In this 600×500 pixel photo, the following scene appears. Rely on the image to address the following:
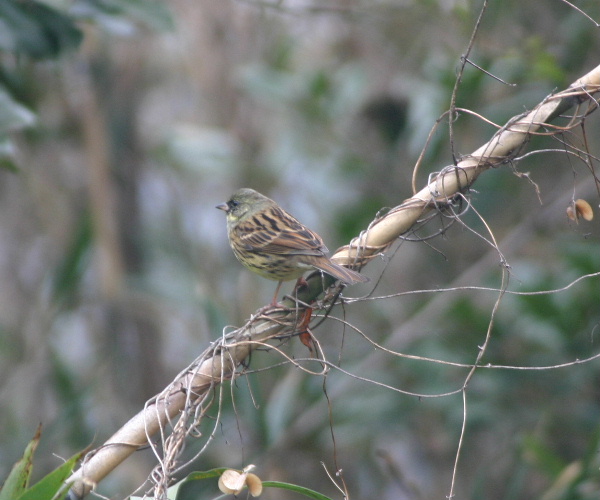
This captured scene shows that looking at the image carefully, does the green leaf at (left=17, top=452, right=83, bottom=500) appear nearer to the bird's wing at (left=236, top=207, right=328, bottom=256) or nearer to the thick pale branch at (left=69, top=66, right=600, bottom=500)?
the thick pale branch at (left=69, top=66, right=600, bottom=500)

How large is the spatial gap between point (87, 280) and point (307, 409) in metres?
3.08

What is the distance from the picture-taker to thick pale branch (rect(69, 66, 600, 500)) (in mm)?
2389

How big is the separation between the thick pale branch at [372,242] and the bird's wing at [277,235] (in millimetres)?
1527

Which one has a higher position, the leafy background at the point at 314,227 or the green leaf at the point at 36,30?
the green leaf at the point at 36,30

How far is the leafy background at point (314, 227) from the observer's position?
17.6 feet

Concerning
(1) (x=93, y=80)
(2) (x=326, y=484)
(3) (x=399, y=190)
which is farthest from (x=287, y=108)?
(2) (x=326, y=484)

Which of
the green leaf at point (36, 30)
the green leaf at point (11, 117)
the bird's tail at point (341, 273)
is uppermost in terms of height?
the green leaf at point (36, 30)

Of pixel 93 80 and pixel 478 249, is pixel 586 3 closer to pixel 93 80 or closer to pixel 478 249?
pixel 478 249

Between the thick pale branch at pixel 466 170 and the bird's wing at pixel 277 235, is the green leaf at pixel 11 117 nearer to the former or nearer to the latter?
the bird's wing at pixel 277 235

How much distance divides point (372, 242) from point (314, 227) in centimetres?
Answer: 474

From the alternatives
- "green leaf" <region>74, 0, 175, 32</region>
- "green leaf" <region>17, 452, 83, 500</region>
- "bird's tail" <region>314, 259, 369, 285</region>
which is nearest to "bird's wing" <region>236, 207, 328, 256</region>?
"green leaf" <region>74, 0, 175, 32</region>

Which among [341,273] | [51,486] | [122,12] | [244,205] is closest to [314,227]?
[244,205]

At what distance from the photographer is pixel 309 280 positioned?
8.83 ft

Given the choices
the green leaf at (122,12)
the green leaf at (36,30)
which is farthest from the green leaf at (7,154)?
the green leaf at (122,12)
